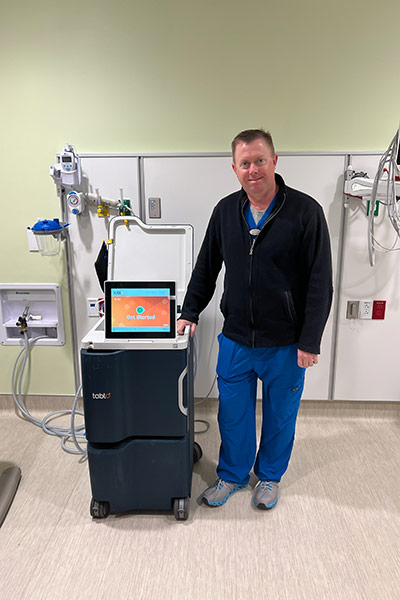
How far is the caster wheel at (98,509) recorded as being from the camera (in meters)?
1.77

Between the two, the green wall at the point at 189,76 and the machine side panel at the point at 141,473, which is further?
the green wall at the point at 189,76

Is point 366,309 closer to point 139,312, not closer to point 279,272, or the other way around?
point 279,272

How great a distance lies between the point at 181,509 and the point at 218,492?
0.65 feet

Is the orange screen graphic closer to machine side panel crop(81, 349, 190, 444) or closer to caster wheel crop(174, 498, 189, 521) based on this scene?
machine side panel crop(81, 349, 190, 444)

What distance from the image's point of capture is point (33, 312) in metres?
2.57

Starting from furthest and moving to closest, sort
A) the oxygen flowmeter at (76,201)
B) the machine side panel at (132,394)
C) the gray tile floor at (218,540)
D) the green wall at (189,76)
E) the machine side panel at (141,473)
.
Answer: the oxygen flowmeter at (76,201) < the green wall at (189,76) < the machine side panel at (141,473) < the machine side panel at (132,394) < the gray tile floor at (218,540)

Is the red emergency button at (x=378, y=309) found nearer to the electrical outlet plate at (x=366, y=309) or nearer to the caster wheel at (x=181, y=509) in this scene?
the electrical outlet plate at (x=366, y=309)

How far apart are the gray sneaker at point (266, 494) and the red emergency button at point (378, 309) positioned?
3.70ft

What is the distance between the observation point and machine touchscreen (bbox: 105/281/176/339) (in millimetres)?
1634

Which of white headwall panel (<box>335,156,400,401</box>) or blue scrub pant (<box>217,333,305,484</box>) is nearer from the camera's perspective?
blue scrub pant (<box>217,333,305,484</box>)

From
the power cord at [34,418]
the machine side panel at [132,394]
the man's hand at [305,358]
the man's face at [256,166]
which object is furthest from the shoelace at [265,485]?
the man's face at [256,166]

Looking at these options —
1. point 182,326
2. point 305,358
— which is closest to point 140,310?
point 182,326

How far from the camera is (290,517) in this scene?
1.81m

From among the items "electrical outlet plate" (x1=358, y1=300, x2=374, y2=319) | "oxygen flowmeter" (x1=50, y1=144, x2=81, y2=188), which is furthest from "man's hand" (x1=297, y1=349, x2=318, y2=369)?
"oxygen flowmeter" (x1=50, y1=144, x2=81, y2=188)
